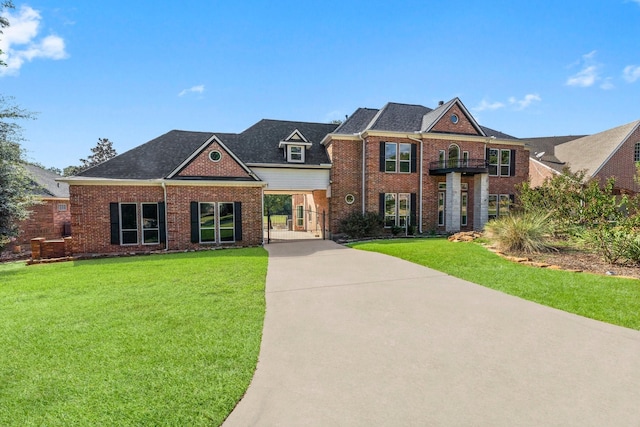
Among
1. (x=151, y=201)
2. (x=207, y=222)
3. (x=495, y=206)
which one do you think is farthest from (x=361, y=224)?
(x=151, y=201)

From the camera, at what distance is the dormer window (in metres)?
16.5

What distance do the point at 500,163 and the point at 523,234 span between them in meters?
11.4

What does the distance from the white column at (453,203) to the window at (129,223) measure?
16694 mm

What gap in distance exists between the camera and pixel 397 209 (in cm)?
1784

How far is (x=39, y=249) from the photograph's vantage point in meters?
13.0

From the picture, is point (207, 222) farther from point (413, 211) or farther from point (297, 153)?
point (413, 211)

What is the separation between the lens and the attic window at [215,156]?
46.3ft

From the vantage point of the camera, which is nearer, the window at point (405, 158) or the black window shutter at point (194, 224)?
the black window shutter at point (194, 224)

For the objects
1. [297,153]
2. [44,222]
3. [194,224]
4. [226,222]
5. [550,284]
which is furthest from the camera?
[44,222]

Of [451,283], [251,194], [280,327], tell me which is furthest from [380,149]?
[280,327]

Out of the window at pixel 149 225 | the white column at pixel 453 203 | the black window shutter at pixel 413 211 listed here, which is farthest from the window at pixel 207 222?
the white column at pixel 453 203

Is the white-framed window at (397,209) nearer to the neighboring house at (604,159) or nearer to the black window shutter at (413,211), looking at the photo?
the black window shutter at (413,211)

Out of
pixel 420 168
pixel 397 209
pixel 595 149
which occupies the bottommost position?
pixel 397 209

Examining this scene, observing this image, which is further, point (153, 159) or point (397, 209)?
point (397, 209)
